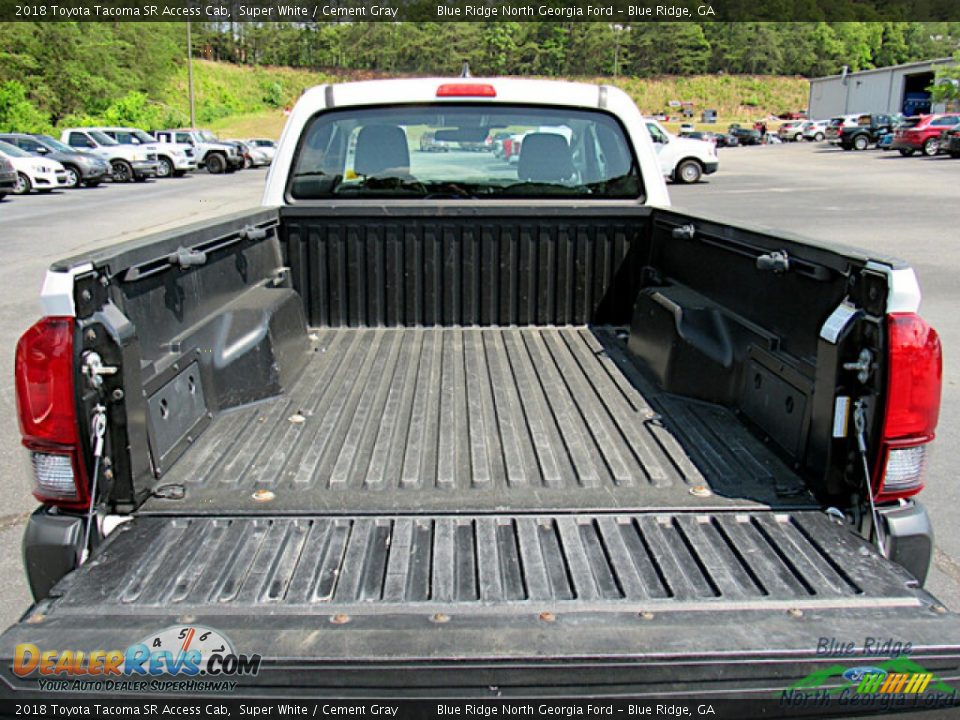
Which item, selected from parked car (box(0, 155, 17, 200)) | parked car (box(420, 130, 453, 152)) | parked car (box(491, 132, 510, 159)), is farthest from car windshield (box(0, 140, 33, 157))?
parked car (box(491, 132, 510, 159))

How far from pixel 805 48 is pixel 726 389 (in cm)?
14401

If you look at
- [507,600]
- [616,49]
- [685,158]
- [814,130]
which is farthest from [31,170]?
[616,49]

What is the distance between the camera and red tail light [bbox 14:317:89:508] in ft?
6.74

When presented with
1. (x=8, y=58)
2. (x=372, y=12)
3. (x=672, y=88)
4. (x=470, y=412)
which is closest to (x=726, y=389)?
(x=470, y=412)

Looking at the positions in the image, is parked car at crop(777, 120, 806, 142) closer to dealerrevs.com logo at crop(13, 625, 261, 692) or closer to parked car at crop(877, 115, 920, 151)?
parked car at crop(877, 115, 920, 151)

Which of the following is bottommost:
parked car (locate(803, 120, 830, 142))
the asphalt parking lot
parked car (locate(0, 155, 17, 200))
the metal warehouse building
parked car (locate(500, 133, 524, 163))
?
the asphalt parking lot

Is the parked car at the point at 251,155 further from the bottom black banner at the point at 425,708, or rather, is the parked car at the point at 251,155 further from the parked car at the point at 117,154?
the bottom black banner at the point at 425,708

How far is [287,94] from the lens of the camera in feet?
305

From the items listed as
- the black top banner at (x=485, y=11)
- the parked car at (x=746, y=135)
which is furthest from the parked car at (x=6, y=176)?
the parked car at (x=746, y=135)

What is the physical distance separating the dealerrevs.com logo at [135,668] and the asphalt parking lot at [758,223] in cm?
196

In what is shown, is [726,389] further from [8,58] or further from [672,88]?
[672,88]

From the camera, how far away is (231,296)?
3.46 m

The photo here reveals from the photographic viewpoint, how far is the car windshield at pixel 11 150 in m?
23.1

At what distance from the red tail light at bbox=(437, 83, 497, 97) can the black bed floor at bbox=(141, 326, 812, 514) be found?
1.39 metres
